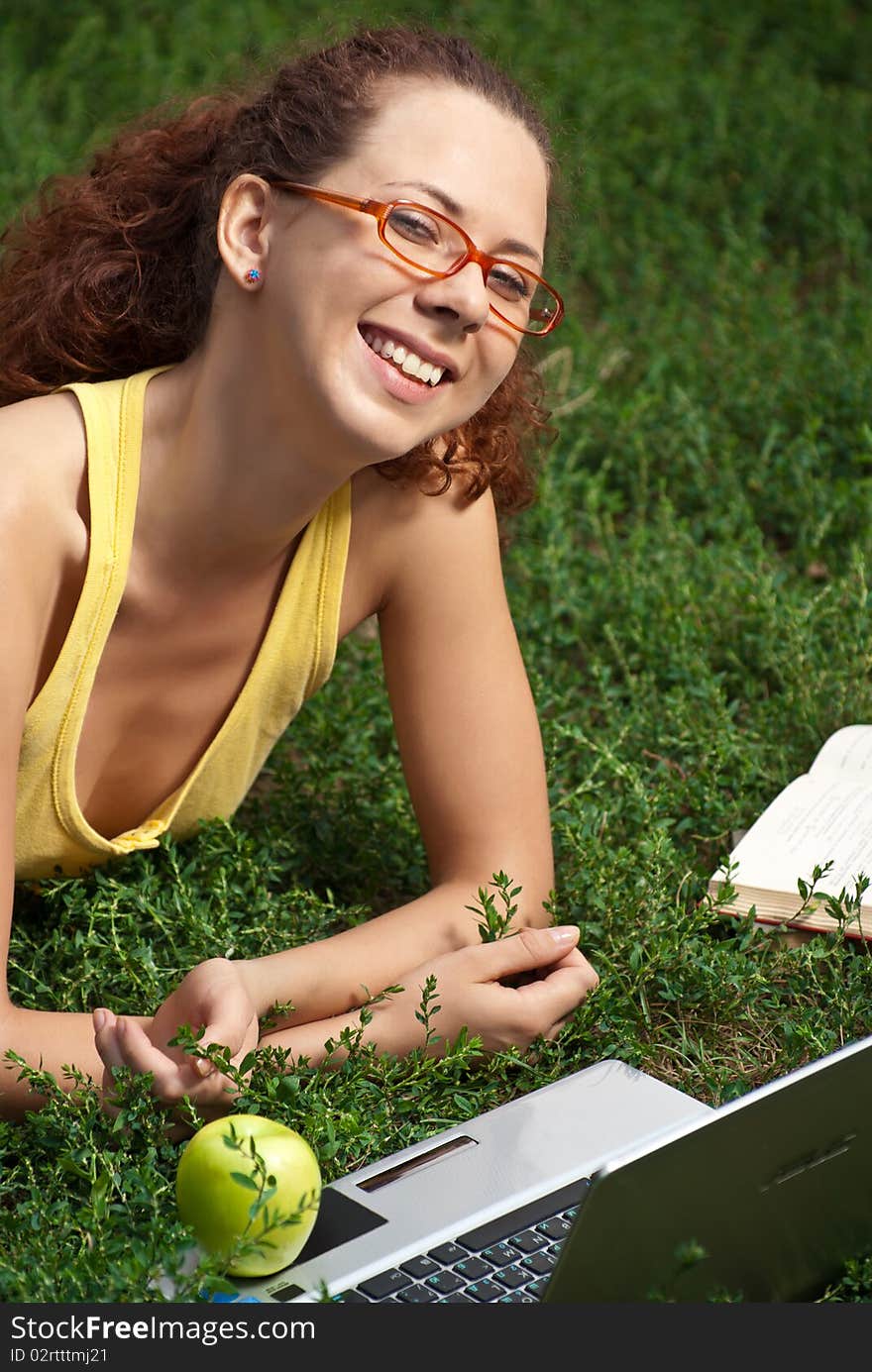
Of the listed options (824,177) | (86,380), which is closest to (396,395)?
(86,380)

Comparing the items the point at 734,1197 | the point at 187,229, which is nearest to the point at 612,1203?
the point at 734,1197

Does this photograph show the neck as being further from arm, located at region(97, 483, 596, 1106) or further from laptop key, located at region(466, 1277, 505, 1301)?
laptop key, located at region(466, 1277, 505, 1301)

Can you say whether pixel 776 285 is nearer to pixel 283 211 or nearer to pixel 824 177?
pixel 824 177

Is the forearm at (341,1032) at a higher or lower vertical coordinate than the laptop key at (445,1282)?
lower

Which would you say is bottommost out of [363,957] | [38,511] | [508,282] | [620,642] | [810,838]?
[620,642]

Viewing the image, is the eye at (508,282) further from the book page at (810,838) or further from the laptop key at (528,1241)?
the laptop key at (528,1241)

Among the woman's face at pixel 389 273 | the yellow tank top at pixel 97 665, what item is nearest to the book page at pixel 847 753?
the yellow tank top at pixel 97 665

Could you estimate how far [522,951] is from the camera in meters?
2.54

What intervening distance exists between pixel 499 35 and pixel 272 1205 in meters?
5.88

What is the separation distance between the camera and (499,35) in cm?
672

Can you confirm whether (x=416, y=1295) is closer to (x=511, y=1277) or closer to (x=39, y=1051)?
(x=511, y=1277)

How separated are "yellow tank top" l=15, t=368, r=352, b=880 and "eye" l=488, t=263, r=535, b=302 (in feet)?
1.60

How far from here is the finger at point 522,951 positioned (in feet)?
8.28

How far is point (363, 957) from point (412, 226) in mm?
1126
